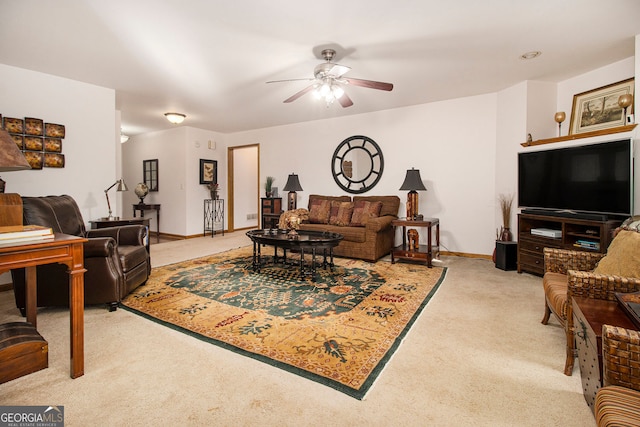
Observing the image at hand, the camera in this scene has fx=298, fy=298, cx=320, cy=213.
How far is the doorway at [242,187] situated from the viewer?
7484 millimetres

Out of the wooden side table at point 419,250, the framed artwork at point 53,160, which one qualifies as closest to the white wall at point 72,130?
the framed artwork at point 53,160

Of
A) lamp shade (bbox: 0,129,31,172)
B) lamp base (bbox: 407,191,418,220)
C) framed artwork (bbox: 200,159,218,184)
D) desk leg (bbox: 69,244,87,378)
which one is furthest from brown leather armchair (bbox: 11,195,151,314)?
framed artwork (bbox: 200,159,218,184)

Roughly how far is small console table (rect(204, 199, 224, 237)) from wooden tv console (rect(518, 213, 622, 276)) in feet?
19.6

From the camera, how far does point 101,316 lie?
2449 mm

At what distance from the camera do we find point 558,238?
3375 mm

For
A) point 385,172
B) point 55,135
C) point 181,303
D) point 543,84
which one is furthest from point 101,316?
point 543,84

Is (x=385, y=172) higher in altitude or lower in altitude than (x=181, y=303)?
higher

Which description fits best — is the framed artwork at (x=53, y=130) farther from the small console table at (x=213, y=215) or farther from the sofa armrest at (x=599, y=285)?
the sofa armrest at (x=599, y=285)

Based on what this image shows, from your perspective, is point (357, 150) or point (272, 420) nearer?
point (272, 420)

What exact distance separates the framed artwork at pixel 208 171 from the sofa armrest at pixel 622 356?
7019 mm

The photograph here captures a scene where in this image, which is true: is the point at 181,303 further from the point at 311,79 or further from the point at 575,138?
the point at 575,138

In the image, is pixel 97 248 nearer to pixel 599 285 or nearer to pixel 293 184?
pixel 599 285

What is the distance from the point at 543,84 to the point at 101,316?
5668 mm

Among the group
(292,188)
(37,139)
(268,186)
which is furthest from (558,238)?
(37,139)
